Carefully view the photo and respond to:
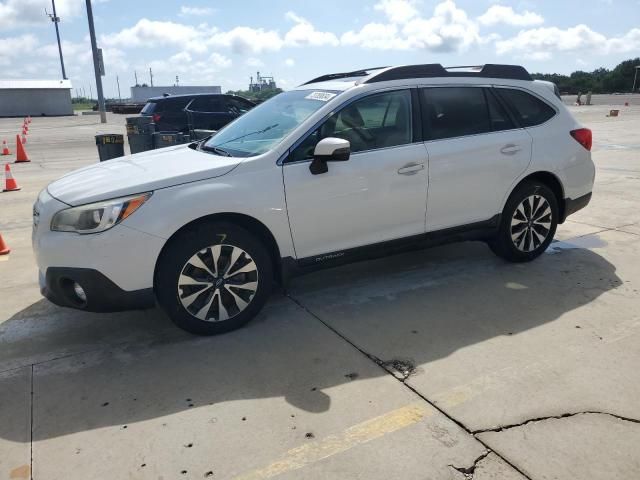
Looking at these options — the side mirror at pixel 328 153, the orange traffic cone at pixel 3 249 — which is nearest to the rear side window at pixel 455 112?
the side mirror at pixel 328 153

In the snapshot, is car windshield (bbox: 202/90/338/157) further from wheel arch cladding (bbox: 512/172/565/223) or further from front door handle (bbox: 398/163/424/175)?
→ wheel arch cladding (bbox: 512/172/565/223)

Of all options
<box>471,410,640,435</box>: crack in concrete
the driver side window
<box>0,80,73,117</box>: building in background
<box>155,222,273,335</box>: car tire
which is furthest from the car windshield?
<box>0,80,73,117</box>: building in background

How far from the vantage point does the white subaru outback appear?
3.34 metres

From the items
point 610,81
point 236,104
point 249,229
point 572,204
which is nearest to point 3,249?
point 249,229

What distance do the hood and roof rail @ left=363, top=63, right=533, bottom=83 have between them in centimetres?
145

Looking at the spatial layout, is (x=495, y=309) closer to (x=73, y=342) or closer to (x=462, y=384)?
(x=462, y=384)

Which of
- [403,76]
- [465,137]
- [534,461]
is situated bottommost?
[534,461]

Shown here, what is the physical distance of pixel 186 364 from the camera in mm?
3334

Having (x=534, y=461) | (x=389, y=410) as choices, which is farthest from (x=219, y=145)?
(x=534, y=461)

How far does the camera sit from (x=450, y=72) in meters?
4.57

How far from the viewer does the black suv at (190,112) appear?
12617mm

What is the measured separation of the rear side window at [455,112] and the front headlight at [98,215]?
7.87 feet

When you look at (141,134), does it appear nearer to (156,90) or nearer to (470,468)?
(470,468)

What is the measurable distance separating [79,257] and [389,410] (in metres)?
2.11
